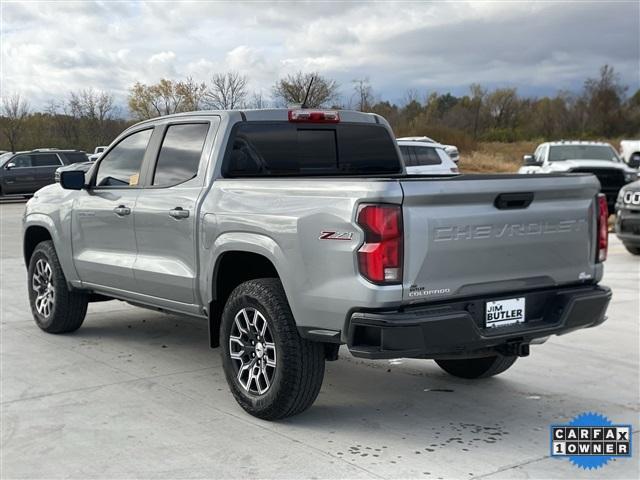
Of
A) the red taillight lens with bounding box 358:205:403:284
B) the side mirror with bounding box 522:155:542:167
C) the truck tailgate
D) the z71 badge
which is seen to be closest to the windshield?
the side mirror with bounding box 522:155:542:167

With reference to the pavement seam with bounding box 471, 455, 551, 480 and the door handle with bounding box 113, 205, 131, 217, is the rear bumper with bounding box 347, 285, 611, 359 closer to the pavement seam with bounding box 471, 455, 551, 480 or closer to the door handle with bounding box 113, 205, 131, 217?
the pavement seam with bounding box 471, 455, 551, 480

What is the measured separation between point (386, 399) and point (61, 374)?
8.18ft

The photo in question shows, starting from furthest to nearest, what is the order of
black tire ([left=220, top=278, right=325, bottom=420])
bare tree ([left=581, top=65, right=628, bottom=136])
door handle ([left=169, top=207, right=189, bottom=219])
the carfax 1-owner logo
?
bare tree ([left=581, top=65, right=628, bottom=136])
door handle ([left=169, top=207, right=189, bottom=219])
black tire ([left=220, top=278, right=325, bottom=420])
the carfax 1-owner logo

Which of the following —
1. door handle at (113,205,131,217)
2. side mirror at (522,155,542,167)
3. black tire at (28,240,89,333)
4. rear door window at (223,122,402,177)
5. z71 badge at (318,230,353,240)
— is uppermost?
rear door window at (223,122,402,177)

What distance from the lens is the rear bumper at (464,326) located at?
4090mm

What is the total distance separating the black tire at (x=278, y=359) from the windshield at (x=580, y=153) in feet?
48.1

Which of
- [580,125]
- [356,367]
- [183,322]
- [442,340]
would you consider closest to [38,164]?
[183,322]

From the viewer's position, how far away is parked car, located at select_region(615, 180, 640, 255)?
38.9 ft

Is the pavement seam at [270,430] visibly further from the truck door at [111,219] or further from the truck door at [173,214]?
the truck door at [111,219]

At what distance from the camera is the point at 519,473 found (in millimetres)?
4066

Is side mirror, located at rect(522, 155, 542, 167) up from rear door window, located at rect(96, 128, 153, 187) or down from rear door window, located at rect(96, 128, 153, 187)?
down

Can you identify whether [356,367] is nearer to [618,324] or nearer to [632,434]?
[632,434]

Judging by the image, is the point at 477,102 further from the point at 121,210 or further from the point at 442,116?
the point at 121,210

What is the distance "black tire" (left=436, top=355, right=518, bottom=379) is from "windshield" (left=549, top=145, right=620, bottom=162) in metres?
13.3
